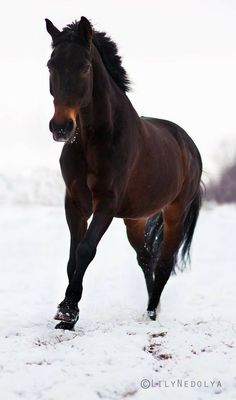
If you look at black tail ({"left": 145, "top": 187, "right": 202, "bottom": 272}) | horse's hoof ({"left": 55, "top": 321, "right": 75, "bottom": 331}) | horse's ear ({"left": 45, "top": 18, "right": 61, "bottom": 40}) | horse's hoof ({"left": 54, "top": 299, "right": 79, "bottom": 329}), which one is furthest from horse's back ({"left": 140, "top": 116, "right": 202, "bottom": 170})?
horse's hoof ({"left": 55, "top": 321, "right": 75, "bottom": 331})

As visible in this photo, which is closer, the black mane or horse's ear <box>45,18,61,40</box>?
horse's ear <box>45,18,61,40</box>

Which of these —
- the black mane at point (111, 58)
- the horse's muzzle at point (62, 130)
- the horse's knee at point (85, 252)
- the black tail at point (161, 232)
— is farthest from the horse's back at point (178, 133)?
the horse's muzzle at point (62, 130)

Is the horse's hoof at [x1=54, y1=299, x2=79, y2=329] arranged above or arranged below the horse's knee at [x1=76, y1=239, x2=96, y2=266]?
below

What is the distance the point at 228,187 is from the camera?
54.8 meters

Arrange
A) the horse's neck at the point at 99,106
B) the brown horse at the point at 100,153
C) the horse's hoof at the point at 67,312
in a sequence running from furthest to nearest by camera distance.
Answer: the horse's neck at the point at 99,106 → the horse's hoof at the point at 67,312 → the brown horse at the point at 100,153

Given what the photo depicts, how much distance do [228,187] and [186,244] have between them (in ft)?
154

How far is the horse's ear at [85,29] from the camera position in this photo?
5523mm

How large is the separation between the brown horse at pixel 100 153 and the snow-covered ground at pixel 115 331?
2.51 ft

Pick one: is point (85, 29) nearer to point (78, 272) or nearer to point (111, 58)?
point (111, 58)

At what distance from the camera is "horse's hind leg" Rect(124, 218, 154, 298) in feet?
27.5

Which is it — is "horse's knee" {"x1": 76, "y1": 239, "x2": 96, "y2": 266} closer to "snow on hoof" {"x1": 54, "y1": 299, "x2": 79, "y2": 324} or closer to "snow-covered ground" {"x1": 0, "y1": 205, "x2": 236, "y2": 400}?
"snow on hoof" {"x1": 54, "y1": 299, "x2": 79, "y2": 324}

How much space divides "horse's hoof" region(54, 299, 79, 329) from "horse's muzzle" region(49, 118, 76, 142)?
157 cm

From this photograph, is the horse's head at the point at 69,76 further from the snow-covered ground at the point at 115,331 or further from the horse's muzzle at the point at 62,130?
the snow-covered ground at the point at 115,331

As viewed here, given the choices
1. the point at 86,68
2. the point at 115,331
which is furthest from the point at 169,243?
the point at 86,68
